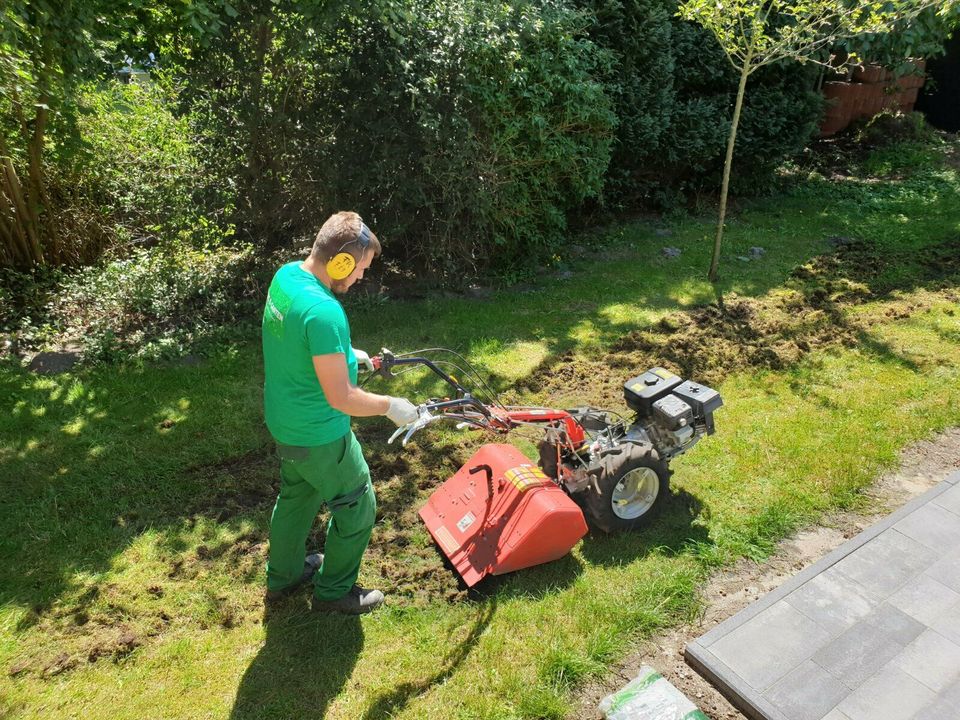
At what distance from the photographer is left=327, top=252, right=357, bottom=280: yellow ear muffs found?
8.54 ft

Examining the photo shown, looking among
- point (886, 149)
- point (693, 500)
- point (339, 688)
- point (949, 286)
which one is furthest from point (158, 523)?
point (886, 149)

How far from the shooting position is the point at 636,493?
12.6 feet

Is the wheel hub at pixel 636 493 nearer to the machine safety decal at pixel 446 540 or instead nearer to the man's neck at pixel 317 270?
the machine safety decal at pixel 446 540

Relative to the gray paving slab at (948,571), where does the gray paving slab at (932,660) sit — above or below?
below

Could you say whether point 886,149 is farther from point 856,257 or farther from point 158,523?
point 158,523

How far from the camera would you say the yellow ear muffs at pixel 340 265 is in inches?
103

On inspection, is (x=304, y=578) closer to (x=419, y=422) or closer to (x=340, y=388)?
(x=419, y=422)

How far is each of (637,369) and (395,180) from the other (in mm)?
3009

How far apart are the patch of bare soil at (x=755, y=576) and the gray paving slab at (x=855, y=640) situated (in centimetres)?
10

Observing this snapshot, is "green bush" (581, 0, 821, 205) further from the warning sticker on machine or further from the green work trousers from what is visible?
the green work trousers

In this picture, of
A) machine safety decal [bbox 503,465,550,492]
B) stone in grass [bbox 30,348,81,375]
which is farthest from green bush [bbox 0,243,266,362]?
machine safety decal [bbox 503,465,550,492]

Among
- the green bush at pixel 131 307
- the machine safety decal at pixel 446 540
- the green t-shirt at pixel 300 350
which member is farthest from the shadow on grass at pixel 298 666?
the green bush at pixel 131 307

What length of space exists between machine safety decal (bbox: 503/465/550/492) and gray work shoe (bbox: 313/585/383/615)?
34.2 inches

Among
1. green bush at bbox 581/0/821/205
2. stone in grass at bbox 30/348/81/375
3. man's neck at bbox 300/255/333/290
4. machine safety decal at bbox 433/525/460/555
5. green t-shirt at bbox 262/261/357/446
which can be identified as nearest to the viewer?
green t-shirt at bbox 262/261/357/446
